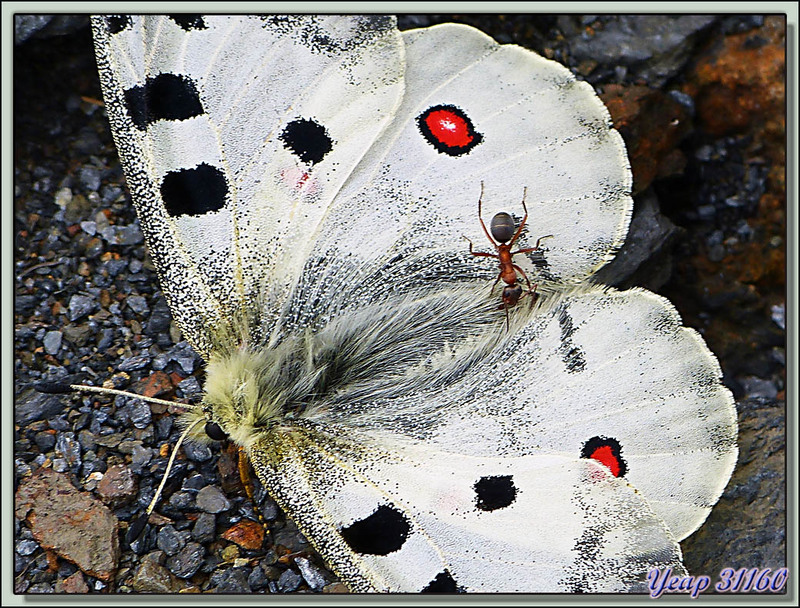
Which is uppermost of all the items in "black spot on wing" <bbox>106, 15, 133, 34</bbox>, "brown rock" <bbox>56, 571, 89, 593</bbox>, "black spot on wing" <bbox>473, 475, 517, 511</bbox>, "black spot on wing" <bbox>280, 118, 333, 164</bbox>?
"black spot on wing" <bbox>106, 15, 133, 34</bbox>

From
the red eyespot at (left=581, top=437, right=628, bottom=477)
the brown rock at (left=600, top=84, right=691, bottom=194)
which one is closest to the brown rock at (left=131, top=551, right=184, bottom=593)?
the red eyespot at (left=581, top=437, right=628, bottom=477)

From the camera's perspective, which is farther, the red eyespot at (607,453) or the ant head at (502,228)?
the ant head at (502,228)

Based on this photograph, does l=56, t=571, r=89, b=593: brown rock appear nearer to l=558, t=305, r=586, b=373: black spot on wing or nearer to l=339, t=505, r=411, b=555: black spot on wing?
l=339, t=505, r=411, b=555: black spot on wing

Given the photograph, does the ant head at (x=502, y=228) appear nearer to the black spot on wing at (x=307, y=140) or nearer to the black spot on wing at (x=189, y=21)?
the black spot on wing at (x=307, y=140)

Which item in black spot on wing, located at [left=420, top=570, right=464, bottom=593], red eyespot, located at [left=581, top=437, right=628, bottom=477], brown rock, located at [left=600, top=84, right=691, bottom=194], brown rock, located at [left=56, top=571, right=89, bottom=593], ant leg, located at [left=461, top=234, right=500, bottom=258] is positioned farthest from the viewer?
brown rock, located at [left=600, top=84, right=691, bottom=194]

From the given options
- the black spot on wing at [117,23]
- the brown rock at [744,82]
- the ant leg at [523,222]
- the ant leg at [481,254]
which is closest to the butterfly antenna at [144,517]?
the ant leg at [481,254]

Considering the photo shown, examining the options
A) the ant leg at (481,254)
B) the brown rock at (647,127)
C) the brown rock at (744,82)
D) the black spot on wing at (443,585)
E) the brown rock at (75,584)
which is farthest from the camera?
the brown rock at (744,82)
